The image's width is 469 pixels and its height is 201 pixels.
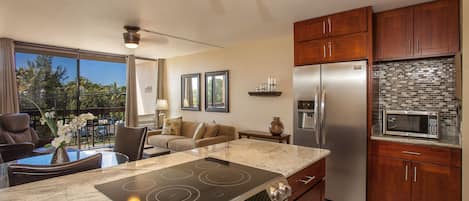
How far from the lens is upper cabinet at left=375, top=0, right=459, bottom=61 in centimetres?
257

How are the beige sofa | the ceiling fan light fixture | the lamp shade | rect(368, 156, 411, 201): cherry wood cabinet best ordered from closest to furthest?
rect(368, 156, 411, 201): cherry wood cabinet → the ceiling fan light fixture → the beige sofa → the lamp shade

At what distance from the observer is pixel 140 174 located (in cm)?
141

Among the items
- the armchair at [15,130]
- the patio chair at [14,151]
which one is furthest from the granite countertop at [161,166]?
the armchair at [15,130]

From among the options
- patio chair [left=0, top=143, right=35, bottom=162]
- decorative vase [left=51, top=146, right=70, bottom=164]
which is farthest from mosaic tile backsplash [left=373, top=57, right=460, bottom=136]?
patio chair [left=0, top=143, right=35, bottom=162]

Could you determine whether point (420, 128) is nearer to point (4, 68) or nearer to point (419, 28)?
point (419, 28)

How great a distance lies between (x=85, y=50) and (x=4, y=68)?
147 centimetres

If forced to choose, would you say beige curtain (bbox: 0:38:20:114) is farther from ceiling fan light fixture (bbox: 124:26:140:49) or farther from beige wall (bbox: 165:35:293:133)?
beige wall (bbox: 165:35:293:133)

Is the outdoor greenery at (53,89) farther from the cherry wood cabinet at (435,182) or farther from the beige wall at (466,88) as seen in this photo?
the beige wall at (466,88)

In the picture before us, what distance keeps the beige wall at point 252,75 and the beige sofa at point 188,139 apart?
287 mm

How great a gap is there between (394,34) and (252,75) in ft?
8.11

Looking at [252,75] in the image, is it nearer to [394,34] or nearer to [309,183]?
[394,34]

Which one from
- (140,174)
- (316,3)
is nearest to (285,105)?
(316,3)

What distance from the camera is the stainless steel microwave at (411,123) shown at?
A: 262 cm

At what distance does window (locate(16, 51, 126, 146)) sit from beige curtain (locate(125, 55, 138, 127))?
0.31 m
